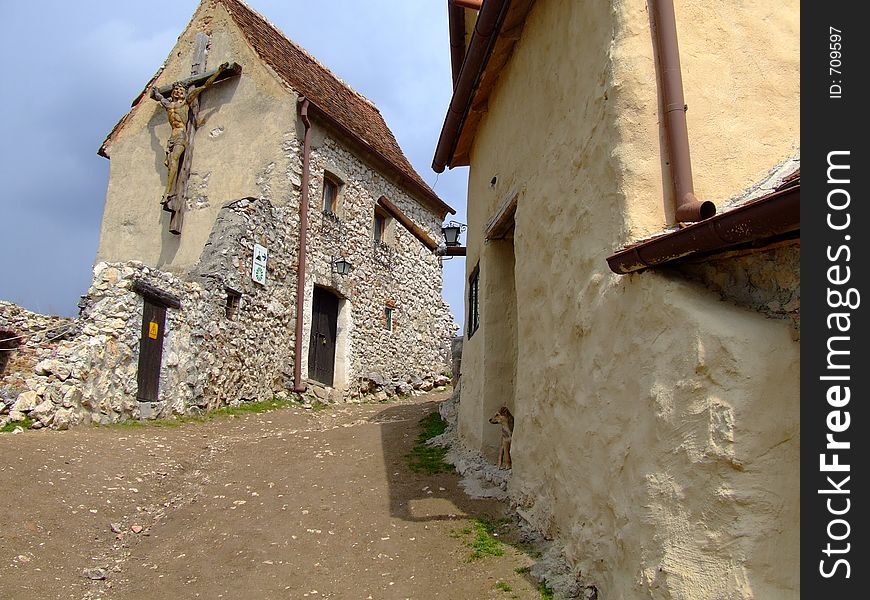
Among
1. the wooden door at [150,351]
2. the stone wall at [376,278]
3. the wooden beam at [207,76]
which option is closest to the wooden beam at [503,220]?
the wooden door at [150,351]

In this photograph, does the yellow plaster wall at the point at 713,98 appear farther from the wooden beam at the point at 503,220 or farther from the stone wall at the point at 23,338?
the stone wall at the point at 23,338

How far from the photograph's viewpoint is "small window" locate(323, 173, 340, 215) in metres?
14.8

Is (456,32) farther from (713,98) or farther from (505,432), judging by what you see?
(713,98)

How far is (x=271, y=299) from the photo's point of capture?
505 inches

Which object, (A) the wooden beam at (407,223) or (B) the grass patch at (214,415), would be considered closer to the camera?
(B) the grass patch at (214,415)

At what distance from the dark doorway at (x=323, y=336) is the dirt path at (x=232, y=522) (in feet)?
18.3

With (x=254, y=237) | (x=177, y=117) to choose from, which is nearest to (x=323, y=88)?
(x=177, y=117)

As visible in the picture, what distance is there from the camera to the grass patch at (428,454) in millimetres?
7168

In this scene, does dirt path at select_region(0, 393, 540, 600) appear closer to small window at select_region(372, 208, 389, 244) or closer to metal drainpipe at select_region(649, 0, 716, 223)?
metal drainpipe at select_region(649, 0, 716, 223)

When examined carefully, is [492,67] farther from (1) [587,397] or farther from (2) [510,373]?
(1) [587,397]

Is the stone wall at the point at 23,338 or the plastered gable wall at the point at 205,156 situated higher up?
the plastered gable wall at the point at 205,156

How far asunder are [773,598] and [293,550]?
11.8ft

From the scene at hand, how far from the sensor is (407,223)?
1716 cm

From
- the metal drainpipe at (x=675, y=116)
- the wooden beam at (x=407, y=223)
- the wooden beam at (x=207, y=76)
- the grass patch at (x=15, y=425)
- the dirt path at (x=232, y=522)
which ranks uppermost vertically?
the wooden beam at (x=207, y=76)
